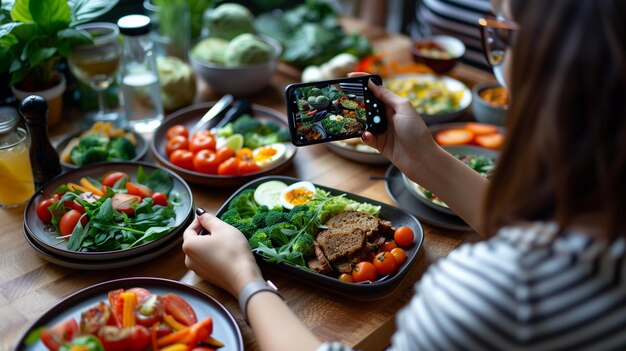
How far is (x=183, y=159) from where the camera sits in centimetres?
180

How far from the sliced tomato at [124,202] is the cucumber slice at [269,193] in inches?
12.6

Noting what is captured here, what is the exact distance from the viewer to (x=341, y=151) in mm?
1919

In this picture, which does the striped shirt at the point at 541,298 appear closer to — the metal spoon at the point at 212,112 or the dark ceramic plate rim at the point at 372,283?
the dark ceramic plate rim at the point at 372,283

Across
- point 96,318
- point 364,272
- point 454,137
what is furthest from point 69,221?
point 454,137

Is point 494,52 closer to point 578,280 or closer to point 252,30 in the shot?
point 578,280

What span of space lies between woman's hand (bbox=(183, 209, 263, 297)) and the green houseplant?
0.82 meters

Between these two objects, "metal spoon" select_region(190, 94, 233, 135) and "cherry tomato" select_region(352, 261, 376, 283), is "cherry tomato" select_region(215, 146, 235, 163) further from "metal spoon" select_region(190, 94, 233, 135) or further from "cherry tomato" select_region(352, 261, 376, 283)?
"cherry tomato" select_region(352, 261, 376, 283)

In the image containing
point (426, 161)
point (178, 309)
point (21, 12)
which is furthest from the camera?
point (21, 12)

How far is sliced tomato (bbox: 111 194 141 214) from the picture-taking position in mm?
1507

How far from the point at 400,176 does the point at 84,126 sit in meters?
1.11

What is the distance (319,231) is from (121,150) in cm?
71

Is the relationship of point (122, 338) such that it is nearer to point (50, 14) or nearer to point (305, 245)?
point (305, 245)


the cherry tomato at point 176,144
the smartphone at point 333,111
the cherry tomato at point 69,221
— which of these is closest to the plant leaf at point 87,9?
the cherry tomato at point 176,144

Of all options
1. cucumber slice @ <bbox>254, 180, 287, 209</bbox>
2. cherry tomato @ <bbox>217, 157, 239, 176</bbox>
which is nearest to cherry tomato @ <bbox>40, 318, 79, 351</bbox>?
cucumber slice @ <bbox>254, 180, 287, 209</bbox>
